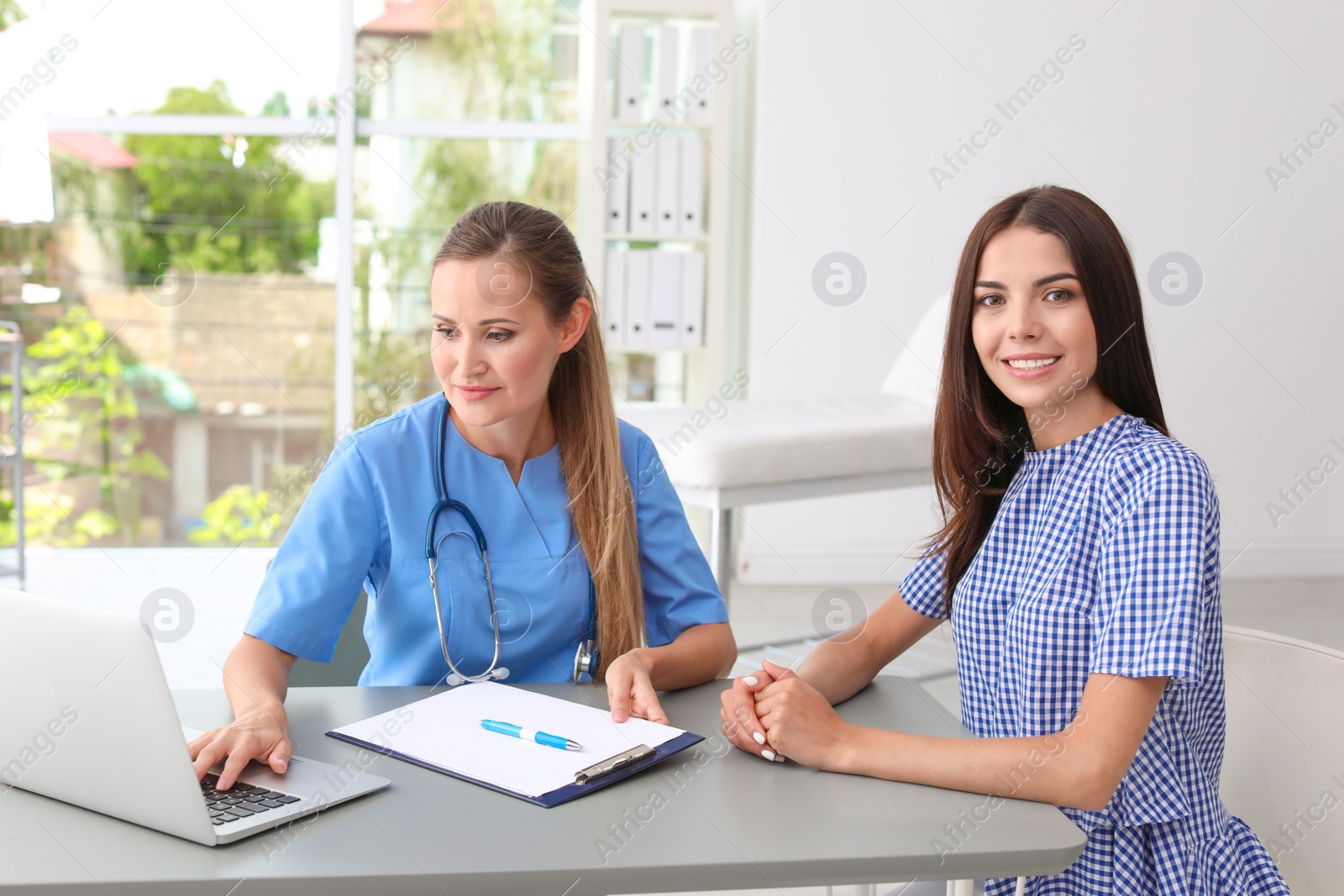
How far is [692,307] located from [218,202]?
6.24ft

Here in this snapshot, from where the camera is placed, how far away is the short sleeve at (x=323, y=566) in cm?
130

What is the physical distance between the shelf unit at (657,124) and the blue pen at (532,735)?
313 cm

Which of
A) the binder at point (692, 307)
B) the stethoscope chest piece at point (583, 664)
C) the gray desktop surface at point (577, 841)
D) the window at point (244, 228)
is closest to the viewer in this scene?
the gray desktop surface at point (577, 841)

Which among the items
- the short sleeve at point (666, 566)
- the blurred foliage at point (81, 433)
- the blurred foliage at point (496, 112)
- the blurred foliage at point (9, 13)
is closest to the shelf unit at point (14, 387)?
the blurred foliage at point (81, 433)

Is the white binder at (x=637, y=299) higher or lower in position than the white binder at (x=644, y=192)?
lower

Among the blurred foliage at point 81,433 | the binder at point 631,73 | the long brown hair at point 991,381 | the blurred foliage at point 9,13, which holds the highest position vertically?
the blurred foliage at point 9,13

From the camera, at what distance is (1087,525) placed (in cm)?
117

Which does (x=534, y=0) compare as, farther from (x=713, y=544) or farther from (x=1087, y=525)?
(x=1087, y=525)

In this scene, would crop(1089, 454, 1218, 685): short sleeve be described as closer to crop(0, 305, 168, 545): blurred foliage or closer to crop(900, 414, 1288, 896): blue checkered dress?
crop(900, 414, 1288, 896): blue checkered dress

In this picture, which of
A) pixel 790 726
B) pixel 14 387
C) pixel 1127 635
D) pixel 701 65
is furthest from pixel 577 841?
pixel 14 387

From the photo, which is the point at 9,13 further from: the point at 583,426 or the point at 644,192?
the point at 583,426

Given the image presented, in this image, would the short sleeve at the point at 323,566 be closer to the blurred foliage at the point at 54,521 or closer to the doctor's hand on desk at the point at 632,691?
the doctor's hand on desk at the point at 632,691

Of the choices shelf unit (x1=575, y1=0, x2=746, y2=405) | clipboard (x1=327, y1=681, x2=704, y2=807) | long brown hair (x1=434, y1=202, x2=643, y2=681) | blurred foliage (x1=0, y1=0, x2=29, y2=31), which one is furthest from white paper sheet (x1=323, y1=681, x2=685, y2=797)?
blurred foliage (x1=0, y1=0, x2=29, y2=31)

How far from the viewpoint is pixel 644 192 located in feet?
13.9
